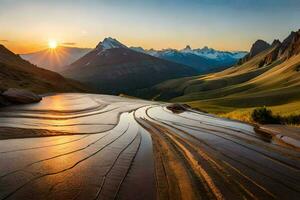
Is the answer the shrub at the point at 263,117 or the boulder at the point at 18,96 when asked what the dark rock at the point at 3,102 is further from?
the shrub at the point at 263,117

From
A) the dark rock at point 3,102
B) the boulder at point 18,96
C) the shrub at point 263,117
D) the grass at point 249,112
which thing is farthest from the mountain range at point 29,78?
the shrub at point 263,117

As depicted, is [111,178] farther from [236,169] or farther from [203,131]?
[203,131]

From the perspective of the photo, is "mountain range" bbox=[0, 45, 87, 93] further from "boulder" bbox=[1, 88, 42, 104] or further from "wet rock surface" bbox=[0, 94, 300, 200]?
"wet rock surface" bbox=[0, 94, 300, 200]

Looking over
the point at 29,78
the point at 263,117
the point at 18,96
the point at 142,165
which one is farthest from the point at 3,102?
the point at 29,78

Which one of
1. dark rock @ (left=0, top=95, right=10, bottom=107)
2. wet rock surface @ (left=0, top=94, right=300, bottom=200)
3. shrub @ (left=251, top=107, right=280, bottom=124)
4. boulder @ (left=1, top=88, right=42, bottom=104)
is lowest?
wet rock surface @ (left=0, top=94, right=300, bottom=200)

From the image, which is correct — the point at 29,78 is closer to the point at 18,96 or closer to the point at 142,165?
the point at 18,96

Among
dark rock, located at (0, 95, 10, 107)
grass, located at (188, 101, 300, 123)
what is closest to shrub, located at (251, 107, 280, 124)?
grass, located at (188, 101, 300, 123)

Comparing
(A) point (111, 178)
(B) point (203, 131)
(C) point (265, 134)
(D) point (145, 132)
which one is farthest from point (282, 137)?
(A) point (111, 178)
